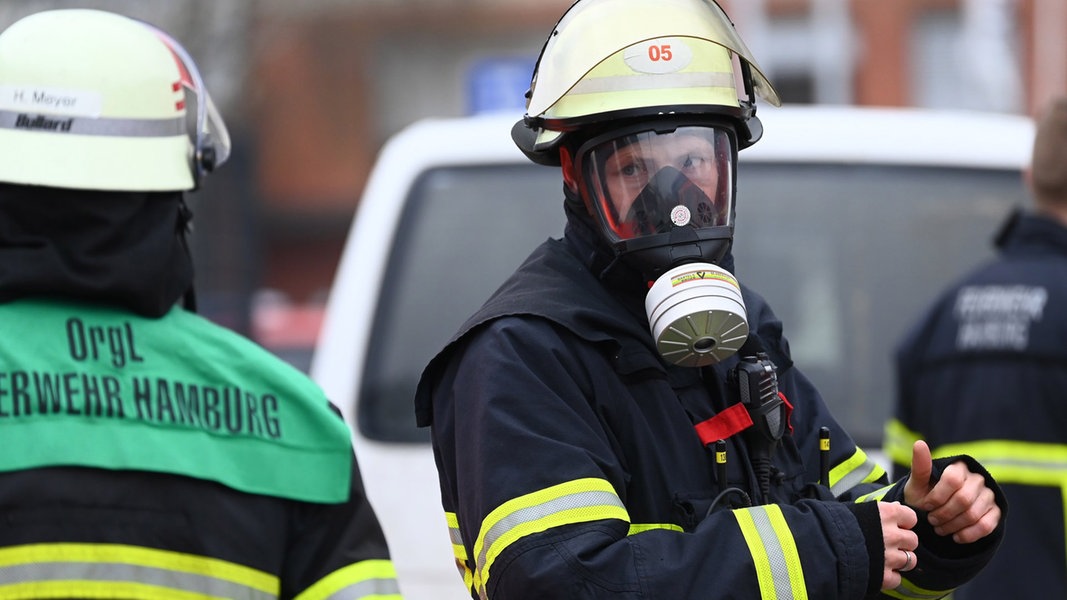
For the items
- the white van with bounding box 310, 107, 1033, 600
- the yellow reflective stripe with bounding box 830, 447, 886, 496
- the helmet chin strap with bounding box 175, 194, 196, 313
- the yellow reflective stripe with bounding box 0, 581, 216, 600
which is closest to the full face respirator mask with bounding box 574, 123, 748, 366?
the yellow reflective stripe with bounding box 830, 447, 886, 496

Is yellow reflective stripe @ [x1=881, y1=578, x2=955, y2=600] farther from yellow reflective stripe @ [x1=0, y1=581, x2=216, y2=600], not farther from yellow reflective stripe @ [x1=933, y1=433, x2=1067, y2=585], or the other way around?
yellow reflective stripe @ [x1=933, y1=433, x2=1067, y2=585]

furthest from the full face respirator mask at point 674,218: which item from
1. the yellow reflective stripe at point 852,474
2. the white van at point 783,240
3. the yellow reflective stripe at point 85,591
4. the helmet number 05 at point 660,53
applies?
the white van at point 783,240

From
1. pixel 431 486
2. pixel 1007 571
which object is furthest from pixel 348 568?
pixel 1007 571

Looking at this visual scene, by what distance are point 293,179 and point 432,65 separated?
2871 mm

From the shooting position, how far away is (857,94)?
2431cm

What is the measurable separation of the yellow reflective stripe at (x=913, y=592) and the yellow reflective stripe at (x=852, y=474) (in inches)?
7.4

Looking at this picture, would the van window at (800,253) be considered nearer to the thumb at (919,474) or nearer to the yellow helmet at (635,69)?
the yellow helmet at (635,69)

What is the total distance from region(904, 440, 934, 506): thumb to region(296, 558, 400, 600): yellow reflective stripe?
0.76 meters

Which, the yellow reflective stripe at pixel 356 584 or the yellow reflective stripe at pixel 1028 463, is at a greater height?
the yellow reflective stripe at pixel 356 584

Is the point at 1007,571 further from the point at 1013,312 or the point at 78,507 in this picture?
the point at 78,507

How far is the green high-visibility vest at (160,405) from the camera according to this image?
2.19 m

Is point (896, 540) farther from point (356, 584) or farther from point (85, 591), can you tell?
point (85, 591)

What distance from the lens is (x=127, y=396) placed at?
2258 millimetres

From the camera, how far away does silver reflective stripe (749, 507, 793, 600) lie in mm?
2131
